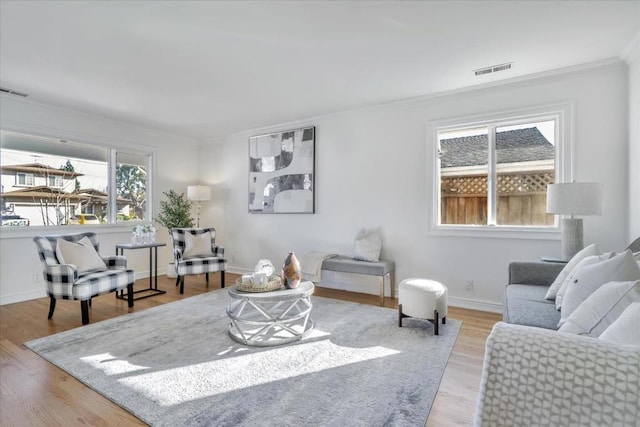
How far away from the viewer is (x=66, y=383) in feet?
6.46

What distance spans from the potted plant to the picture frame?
42.9 inches

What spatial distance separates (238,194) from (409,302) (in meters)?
3.64

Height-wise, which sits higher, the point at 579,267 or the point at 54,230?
the point at 54,230

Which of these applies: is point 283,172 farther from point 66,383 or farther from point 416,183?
point 66,383

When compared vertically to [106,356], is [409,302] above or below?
above

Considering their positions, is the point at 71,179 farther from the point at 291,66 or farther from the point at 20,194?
the point at 291,66

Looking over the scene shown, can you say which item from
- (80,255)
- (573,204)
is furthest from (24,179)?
(573,204)

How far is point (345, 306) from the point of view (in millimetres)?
3561

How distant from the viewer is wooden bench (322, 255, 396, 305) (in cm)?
360

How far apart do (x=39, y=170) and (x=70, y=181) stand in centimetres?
35

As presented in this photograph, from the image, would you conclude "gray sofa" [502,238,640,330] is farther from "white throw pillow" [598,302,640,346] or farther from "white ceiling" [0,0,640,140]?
"white ceiling" [0,0,640,140]

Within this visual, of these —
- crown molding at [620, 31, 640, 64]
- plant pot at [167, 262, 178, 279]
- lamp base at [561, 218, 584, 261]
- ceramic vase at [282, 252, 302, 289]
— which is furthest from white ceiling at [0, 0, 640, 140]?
plant pot at [167, 262, 178, 279]

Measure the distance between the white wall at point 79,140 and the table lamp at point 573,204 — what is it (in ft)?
17.8

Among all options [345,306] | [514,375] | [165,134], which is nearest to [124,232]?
[165,134]
